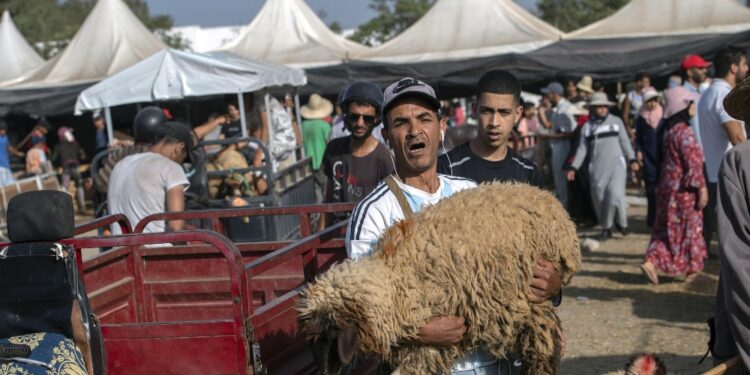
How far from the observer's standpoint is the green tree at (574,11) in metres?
62.5

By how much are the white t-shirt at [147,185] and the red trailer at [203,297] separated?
0.51 m

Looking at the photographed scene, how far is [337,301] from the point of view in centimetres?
245

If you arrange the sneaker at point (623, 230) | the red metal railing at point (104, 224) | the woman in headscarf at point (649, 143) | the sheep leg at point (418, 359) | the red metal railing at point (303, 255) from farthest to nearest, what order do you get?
the sneaker at point (623, 230), the woman in headscarf at point (649, 143), the red metal railing at point (104, 224), the red metal railing at point (303, 255), the sheep leg at point (418, 359)

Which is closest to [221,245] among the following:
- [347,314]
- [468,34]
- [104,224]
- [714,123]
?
[347,314]

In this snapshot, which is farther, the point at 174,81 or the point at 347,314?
the point at 174,81

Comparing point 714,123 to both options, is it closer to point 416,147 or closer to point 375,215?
point 416,147

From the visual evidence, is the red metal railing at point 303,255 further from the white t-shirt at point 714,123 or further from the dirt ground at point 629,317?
the white t-shirt at point 714,123

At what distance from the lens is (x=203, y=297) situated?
5.06 metres

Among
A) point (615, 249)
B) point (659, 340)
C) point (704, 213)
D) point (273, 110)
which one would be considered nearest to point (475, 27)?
point (273, 110)

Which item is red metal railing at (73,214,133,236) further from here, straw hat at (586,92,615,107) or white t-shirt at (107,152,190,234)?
straw hat at (586,92,615,107)

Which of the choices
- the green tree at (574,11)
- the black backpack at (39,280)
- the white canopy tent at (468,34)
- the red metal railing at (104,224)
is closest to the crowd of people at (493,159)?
the red metal railing at (104,224)

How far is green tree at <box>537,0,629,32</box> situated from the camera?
62.5 m

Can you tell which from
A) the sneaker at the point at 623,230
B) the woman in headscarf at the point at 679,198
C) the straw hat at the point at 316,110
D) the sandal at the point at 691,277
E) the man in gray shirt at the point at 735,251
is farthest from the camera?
the straw hat at the point at 316,110

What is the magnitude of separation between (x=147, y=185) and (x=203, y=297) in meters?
1.19
